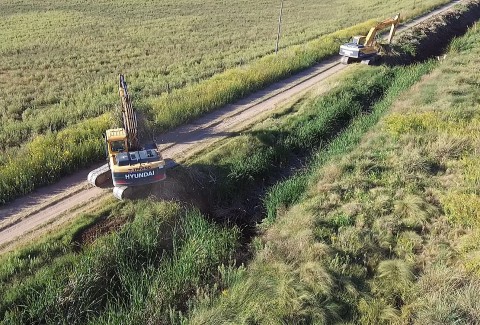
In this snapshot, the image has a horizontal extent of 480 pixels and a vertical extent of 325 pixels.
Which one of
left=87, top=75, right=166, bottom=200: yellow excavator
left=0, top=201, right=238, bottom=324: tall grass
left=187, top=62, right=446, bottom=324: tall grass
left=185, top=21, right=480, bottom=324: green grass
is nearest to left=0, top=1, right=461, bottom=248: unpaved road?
left=87, top=75, right=166, bottom=200: yellow excavator

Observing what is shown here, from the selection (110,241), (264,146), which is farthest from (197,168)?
(110,241)

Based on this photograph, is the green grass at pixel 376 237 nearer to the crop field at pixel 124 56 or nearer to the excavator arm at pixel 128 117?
the excavator arm at pixel 128 117

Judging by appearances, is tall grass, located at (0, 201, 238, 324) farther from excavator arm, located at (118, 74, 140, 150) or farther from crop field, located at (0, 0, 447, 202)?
crop field, located at (0, 0, 447, 202)

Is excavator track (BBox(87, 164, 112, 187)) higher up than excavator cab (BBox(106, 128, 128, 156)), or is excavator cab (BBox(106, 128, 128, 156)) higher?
excavator cab (BBox(106, 128, 128, 156))

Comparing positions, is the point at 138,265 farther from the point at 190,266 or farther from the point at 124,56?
the point at 124,56

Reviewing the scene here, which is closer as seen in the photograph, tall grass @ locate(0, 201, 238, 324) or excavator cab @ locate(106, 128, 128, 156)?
tall grass @ locate(0, 201, 238, 324)

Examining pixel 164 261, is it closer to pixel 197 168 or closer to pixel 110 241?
pixel 110 241
